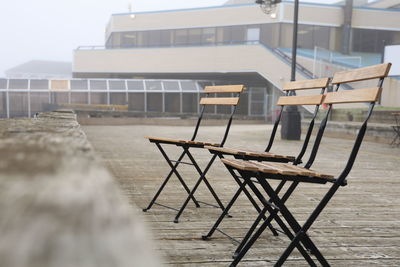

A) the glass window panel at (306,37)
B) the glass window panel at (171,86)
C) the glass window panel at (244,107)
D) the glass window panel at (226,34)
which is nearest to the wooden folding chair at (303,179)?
the glass window panel at (171,86)

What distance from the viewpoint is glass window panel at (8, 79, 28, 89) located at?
26.8 metres

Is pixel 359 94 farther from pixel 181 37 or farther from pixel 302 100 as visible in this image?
pixel 181 37

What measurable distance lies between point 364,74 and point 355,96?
0.21 m

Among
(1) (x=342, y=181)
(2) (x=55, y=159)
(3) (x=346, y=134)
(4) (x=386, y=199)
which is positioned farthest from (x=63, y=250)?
(3) (x=346, y=134)

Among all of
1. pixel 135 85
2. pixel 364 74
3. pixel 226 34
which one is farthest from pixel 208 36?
pixel 364 74

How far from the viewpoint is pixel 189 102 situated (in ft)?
97.6

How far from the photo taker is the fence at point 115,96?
26547 millimetres

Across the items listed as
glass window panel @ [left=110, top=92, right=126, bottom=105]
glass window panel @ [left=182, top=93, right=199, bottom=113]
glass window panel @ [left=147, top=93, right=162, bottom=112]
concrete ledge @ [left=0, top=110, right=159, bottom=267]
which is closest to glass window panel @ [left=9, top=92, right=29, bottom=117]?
glass window panel @ [left=110, top=92, right=126, bottom=105]

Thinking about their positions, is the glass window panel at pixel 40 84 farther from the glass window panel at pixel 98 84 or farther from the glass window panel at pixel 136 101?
the glass window panel at pixel 136 101

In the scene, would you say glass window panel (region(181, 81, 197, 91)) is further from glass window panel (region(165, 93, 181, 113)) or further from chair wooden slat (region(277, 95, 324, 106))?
chair wooden slat (region(277, 95, 324, 106))

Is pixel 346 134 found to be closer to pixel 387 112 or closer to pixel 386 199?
pixel 387 112

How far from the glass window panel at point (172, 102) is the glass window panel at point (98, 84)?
173 inches

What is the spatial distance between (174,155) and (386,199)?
4539 millimetres

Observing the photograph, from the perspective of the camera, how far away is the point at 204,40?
3628 centimetres
